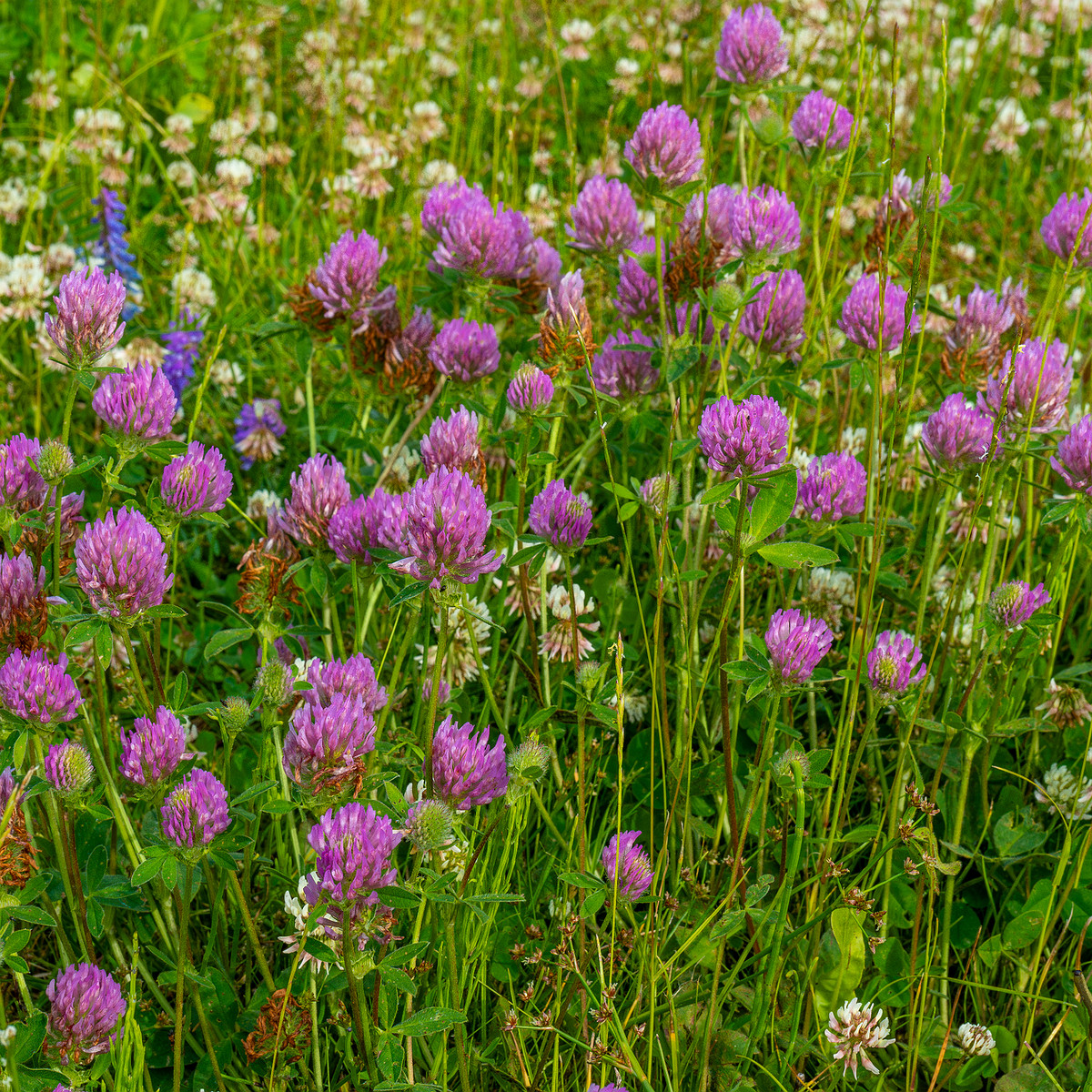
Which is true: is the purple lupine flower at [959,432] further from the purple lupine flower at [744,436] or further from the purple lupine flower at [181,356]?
the purple lupine flower at [181,356]

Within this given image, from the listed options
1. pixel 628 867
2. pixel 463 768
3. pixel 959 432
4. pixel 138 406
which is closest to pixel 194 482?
pixel 138 406

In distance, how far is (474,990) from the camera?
65.4 inches

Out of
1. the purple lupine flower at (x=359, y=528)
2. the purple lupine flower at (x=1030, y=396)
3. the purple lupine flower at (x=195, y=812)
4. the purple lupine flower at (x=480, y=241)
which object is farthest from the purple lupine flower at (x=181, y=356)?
the purple lupine flower at (x=1030, y=396)

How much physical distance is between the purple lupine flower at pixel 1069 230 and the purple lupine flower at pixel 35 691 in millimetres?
1774

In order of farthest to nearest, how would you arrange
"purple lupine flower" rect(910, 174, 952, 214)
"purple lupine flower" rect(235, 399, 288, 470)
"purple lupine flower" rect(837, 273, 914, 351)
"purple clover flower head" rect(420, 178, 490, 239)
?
"purple lupine flower" rect(235, 399, 288, 470)
"purple clover flower head" rect(420, 178, 490, 239)
"purple lupine flower" rect(837, 273, 914, 351)
"purple lupine flower" rect(910, 174, 952, 214)

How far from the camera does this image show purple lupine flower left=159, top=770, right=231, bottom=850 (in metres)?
1.38

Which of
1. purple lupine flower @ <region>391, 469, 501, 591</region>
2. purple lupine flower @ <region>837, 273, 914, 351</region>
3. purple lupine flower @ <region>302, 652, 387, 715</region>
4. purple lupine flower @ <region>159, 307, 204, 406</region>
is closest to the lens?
purple lupine flower @ <region>391, 469, 501, 591</region>

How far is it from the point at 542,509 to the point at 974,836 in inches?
37.7

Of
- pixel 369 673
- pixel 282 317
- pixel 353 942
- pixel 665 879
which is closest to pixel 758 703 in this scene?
pixel 665 879

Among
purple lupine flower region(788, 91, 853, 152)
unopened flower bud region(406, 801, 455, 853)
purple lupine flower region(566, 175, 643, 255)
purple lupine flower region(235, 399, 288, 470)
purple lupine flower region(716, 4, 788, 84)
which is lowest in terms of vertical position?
purple lupine flower region(235, 399, 288, 470)

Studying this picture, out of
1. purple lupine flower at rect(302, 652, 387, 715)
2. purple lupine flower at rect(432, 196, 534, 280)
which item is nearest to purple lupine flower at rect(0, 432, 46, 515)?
purple lupine flower at rect(302, 652, 387, 715)

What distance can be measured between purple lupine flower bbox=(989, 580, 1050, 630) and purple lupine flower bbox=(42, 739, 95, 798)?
130cm

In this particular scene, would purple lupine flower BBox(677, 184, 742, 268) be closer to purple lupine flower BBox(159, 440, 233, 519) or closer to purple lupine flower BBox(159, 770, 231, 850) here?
purple lupine flower BBox(159, 440, 233, 519)

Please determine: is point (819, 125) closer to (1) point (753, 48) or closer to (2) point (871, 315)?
(1) point (753, 48)
